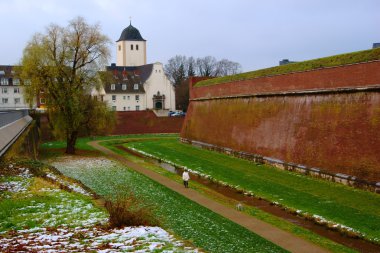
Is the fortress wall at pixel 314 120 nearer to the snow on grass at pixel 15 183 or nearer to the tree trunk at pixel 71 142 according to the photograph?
the tree trunk at pixel 71 142

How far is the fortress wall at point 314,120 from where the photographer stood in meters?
17.7

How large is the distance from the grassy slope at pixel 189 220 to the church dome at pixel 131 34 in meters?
53.2

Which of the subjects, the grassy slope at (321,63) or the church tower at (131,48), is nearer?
the grassy slope at (321,63)

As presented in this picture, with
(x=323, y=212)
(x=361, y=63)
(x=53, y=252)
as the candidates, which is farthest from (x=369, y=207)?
(x=53, y=252)

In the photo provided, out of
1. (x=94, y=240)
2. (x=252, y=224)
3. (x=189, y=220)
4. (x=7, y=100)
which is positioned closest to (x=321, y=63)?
(x=252, y=224)

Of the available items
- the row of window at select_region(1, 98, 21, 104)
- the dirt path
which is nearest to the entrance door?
the row of window at select_region(1, 98, 21, 104)

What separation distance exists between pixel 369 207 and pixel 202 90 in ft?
81.9

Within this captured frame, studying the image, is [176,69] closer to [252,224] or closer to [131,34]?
[131,34]

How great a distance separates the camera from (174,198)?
56.6 ft

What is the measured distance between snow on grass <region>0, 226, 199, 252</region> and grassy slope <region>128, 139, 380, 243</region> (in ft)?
20.7

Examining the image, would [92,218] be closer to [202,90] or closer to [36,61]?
[36,61]

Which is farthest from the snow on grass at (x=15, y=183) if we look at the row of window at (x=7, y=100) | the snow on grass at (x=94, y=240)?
the row of window at (x=7, y=100)

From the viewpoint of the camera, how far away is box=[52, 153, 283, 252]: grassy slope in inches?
441

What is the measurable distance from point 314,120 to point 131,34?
56.3 meters
